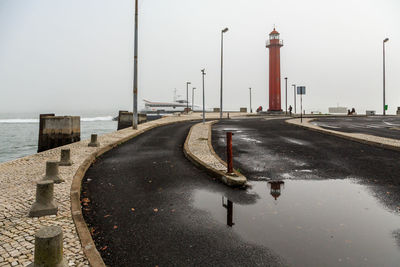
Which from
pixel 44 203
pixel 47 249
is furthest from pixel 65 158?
pixel 47 249

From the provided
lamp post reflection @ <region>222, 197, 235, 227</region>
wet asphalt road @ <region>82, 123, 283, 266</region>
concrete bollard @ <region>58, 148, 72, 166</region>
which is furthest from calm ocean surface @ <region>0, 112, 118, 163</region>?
lamp post reflection @ <region>222, 197, 235, 227</region>

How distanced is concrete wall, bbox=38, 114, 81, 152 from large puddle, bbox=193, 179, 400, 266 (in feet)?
48.3

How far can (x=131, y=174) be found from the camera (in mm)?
7734

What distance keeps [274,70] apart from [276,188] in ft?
151

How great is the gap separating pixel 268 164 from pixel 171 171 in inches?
127

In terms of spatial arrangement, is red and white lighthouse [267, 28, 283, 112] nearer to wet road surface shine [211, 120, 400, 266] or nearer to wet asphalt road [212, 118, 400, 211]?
wet asphalt road [212, 118, 400, 211]

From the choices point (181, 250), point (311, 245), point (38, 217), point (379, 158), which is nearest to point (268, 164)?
point (379, 158)

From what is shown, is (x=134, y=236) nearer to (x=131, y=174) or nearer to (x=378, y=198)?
(x=131, y=174)

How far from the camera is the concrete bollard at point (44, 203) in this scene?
4.61 meters

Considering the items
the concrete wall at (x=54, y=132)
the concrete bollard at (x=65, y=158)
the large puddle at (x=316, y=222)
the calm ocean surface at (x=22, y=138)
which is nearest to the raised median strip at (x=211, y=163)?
the large puddle at (x=316, y=222)

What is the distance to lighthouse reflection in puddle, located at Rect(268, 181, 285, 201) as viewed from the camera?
5.88m

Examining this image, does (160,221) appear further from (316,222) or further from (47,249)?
(316,222)

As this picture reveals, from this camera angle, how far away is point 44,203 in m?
4.72

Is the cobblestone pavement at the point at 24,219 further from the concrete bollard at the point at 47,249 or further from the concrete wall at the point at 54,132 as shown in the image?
the concrete wall at the point at 54,132
